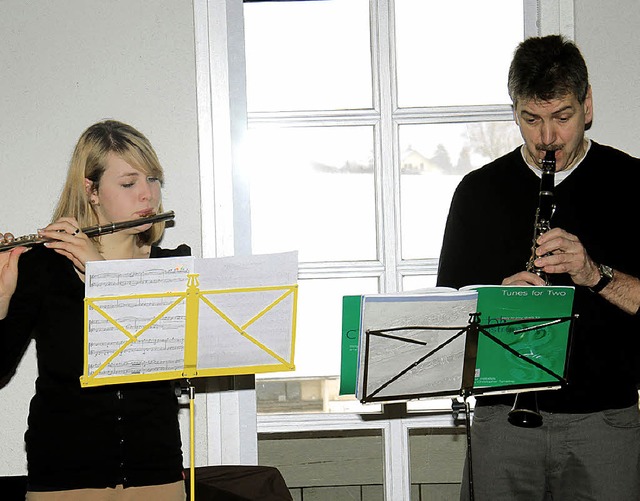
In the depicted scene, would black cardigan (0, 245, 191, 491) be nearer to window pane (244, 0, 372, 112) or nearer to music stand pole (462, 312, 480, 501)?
music stand pole (462, 312, 480, 501)

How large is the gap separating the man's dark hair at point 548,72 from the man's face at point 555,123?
2 cm

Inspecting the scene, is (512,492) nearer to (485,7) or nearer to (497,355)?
(497,355)

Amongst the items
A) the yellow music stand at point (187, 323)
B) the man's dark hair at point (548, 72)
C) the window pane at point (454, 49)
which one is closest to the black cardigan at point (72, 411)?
the yellow music stand at point (187, 323)

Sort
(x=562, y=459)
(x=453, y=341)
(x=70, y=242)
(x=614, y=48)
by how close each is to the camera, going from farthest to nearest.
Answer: (x=614, y=48), (x=562, y=459), (x=70, y=242), (x=453, y=341)

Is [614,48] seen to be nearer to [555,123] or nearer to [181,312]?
[555,123]

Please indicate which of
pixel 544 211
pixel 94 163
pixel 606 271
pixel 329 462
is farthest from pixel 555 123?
pixel 329 462

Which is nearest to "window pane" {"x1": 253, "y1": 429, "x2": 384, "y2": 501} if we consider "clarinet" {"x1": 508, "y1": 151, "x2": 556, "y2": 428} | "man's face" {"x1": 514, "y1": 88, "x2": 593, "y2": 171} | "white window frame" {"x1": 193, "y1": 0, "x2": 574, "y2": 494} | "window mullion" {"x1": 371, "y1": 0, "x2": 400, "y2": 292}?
"white window frame" {"x1": 193, "y1": 0, "x2": 574, "y2": 494}

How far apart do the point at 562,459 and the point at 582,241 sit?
24.6 inches

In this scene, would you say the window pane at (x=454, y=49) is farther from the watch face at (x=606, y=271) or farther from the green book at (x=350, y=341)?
the green book at (x=350, y=341)

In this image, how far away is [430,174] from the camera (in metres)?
3.06

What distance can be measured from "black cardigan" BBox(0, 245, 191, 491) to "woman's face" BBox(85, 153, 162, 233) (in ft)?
0.66

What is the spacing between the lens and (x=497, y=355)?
2.09 meters

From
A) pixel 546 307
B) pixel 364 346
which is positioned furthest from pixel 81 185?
pixel 546 307

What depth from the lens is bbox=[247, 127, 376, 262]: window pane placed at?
3062 mm
